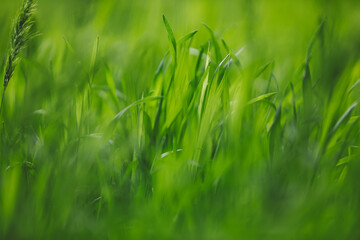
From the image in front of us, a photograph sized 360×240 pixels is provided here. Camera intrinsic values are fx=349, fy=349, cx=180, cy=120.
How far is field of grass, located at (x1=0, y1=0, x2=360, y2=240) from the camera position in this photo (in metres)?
0.68

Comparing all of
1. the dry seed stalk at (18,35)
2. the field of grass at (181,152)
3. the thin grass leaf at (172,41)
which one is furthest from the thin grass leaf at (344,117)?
the dry seed stalk at (18,35)

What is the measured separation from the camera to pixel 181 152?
2.93 feet

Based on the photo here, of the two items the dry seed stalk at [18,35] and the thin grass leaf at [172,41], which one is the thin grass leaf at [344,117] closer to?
the thin grass leaf at [172,41]

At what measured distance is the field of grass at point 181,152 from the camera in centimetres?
68

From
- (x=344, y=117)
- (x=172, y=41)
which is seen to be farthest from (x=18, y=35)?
(x=344, y=117)

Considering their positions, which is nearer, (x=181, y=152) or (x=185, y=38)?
(x=181, y=152)

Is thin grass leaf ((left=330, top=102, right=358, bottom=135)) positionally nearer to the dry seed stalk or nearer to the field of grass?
the field of grass

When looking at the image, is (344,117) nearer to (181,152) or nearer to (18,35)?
(181,152)

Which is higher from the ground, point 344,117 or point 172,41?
point 172,41

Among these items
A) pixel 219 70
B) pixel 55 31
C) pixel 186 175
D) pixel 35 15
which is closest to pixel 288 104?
pixel 219 70

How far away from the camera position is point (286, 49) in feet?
5.42

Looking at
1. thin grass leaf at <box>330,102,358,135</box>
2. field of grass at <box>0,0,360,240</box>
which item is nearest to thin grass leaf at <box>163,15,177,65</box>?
field of grass at <box>0,0,360,240</box>

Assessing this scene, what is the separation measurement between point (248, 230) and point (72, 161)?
45cm

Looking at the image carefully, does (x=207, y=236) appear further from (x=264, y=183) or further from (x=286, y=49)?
(x=286, y=49)
